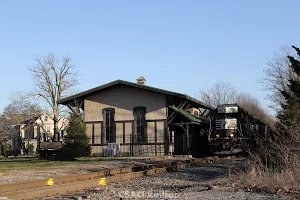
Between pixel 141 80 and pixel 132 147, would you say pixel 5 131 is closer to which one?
pixel 141 80

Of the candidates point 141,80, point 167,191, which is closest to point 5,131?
point 141,80

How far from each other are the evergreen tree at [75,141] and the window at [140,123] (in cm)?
574

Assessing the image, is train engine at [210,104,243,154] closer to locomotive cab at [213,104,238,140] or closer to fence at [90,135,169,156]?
locomotive cab at [213,104,238,140]

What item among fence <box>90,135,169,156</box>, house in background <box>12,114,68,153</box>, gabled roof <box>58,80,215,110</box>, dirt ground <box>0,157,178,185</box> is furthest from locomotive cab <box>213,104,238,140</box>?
house in background <box>12,114,68,153</box>

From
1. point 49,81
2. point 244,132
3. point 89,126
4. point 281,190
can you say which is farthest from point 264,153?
point 49,81

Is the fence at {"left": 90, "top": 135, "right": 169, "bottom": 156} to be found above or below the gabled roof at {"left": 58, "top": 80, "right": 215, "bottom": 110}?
below

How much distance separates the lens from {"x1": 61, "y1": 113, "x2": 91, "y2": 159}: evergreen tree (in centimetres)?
2762

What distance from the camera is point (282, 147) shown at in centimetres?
1293

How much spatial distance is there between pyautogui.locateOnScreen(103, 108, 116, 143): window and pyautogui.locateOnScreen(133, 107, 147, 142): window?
2100 mm

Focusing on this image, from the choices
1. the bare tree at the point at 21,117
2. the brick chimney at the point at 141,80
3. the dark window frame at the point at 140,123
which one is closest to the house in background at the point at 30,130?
the bare tree at the point at 21,117

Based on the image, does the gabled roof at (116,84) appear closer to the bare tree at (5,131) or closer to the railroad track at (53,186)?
the railroad track at (53,186)

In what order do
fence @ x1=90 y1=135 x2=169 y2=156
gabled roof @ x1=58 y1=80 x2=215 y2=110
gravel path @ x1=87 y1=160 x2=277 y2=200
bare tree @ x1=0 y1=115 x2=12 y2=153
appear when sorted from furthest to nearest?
bare tree @ x1=0 y1=115 x2=12 y2=153 < fence @ x1=90 y1=135 x2=169 y2=156 < gabled roof @ x1=58 y1=80 x2=215 y2=110 < gravel path @ x1=87 y1=160 x2=277 y2=200

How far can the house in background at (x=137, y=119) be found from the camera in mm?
32875

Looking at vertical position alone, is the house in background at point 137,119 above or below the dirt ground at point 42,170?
above
